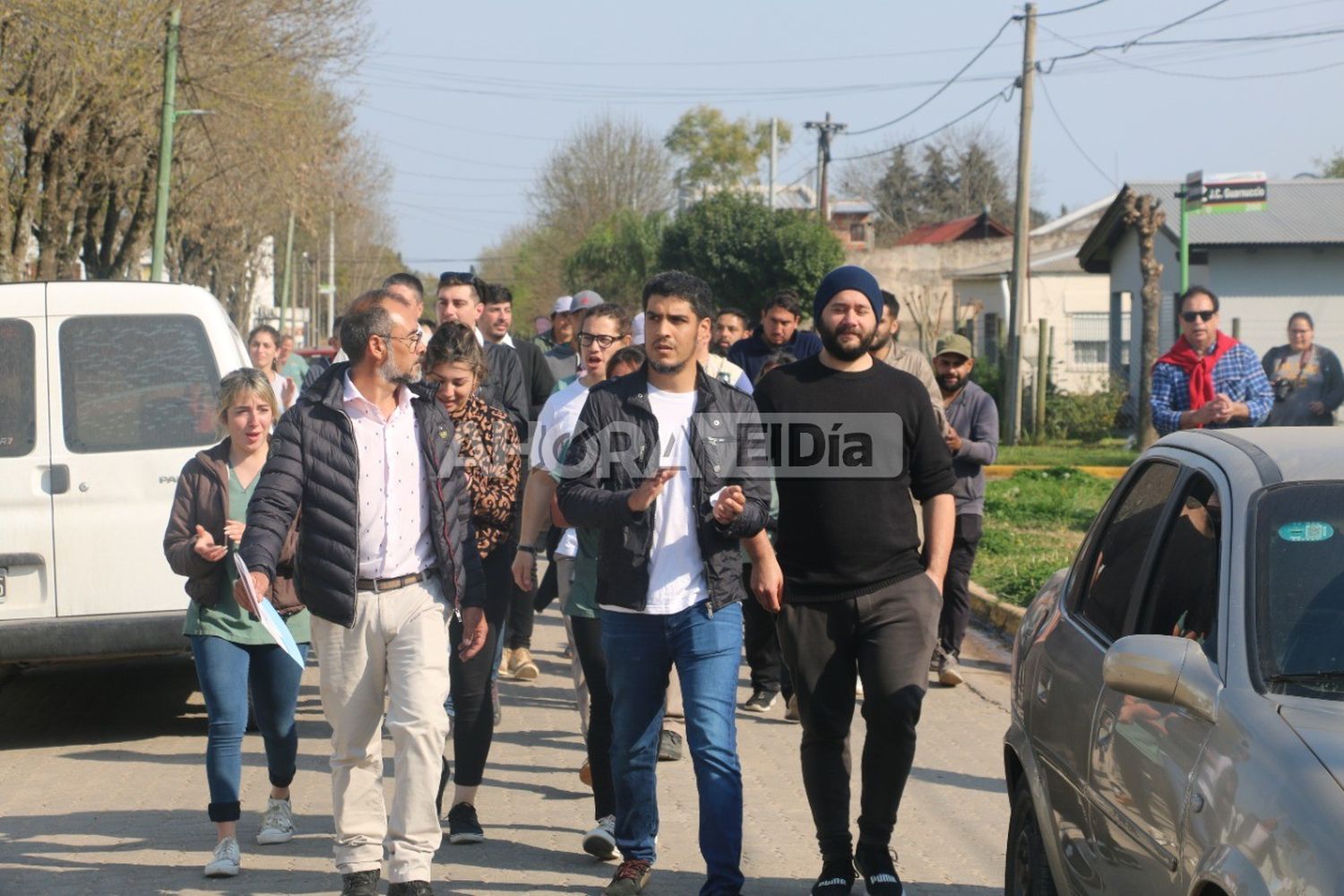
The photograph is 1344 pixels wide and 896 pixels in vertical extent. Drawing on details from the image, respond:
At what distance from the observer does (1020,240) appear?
2758 cm

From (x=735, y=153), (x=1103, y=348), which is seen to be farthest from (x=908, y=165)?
(x=1103, y=348)

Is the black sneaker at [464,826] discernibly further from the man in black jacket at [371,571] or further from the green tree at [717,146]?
the green tree at [717,146]

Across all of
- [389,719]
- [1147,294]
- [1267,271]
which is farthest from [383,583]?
[1267,271]

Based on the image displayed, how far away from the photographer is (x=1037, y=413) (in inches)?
1121

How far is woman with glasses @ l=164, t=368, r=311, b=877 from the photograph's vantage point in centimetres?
587

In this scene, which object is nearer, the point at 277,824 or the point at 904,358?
the point at 277,824

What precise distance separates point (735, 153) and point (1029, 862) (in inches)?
3458

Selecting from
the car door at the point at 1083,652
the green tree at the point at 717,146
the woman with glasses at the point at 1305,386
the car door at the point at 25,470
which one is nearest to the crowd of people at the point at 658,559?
the car door at the point at 1083,652

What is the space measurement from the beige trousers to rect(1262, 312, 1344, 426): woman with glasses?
7.19m

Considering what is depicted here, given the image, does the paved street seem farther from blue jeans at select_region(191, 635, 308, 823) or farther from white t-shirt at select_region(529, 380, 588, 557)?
white t-shirt at select_region(529, 380, 588, 557)

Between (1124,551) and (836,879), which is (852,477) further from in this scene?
A: (836,879)

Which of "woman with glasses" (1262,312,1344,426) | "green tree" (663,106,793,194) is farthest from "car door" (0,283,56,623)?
"green tree" (663,106,793,194)

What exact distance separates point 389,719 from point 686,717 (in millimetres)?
949

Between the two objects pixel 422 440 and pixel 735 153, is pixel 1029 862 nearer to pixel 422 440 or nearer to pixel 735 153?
pixel 422 440
